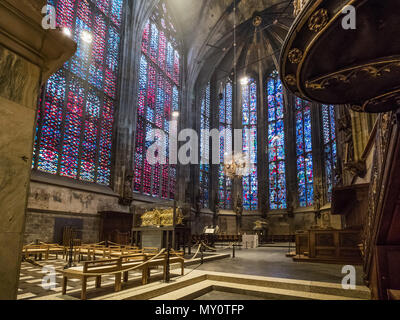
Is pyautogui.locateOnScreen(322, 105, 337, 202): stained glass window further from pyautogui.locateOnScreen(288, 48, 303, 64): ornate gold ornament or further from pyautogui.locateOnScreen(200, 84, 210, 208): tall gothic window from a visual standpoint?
pyautogui.locateOnScreen(288, 48, 303, 64): ornate gold ornament

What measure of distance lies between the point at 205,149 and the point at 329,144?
9.85m

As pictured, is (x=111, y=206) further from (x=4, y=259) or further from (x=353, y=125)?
(x=4, y=259)

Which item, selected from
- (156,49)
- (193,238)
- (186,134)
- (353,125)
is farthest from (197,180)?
(353,125)

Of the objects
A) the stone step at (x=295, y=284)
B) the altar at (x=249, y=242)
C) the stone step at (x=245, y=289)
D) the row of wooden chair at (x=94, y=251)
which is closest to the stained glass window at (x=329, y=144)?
the altar at (x=249, y=242)

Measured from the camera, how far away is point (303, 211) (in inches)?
803

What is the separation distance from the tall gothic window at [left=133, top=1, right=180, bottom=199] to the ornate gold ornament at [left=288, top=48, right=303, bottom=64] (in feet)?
45.7

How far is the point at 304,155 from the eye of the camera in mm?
21453

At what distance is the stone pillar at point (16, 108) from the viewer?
1632mm

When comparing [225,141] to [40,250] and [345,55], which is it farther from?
[345,55]

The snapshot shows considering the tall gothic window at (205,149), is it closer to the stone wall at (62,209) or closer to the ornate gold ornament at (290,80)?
the stone wall at (62,209)

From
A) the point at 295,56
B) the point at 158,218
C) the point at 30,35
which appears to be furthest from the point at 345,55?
the point at 158,218

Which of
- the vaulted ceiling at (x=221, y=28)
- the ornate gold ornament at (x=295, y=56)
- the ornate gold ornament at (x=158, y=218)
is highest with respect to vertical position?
the vaulted ceiling at (x=221, y=28)

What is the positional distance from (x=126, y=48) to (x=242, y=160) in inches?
361

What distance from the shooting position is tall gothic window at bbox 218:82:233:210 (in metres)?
24.0
